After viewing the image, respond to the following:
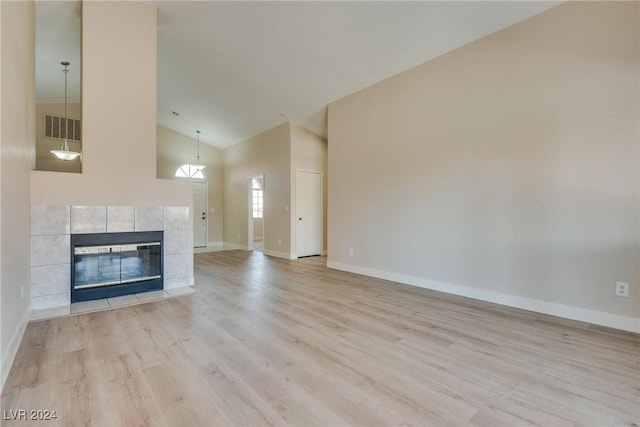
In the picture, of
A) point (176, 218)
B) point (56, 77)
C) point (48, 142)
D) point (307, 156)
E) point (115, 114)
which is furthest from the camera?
point (307, 156)

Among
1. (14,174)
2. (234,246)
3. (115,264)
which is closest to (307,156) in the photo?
(234,246)

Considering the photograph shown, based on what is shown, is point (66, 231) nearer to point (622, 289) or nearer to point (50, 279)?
point (50, 279)

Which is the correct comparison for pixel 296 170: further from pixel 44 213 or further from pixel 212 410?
pixel 212 410

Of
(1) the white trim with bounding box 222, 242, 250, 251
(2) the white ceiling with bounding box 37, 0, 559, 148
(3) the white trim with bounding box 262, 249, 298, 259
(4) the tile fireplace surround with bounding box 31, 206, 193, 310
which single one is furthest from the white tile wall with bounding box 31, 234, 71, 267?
(1) the white trim with bounding box 222, 242, 250, 251

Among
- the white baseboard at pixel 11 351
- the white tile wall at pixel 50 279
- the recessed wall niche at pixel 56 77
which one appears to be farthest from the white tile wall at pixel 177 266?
the recessed wall niche at pixel 56 77

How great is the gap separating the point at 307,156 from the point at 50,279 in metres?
4.86

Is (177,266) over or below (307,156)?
below

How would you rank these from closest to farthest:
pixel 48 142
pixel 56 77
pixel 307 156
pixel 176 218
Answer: pixel 176 218 → pixel 56 77 → pixel 48 142 → pixel 307 156

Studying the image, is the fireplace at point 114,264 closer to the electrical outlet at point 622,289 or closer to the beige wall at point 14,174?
the beige wall at point 14,174

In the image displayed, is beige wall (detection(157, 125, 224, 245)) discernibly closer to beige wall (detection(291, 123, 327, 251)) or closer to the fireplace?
beige wall (detection(291, 123, 327, 251))

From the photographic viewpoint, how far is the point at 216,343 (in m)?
2.38

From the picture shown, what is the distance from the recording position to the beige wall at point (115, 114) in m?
3.35

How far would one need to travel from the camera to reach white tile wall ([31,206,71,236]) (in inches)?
122

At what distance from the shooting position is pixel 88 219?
134 inches
